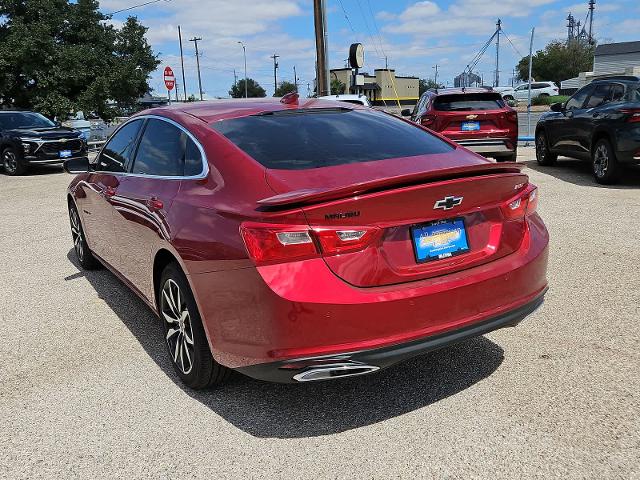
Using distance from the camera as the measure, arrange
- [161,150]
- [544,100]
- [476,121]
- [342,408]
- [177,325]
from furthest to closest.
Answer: [544,100] → [476,121] → [161,150] → [177,325] → [342,408]

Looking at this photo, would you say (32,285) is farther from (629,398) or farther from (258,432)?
(629,398)

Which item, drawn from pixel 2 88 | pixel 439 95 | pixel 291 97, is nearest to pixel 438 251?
pixel 291 97

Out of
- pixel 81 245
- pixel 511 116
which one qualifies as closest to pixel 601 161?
pixel 511 116

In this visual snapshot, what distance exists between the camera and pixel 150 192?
3.69 metres

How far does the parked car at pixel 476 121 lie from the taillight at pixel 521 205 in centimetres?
782

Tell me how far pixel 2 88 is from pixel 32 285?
62.4 ft

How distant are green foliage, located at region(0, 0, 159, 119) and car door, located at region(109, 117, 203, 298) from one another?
19286mm

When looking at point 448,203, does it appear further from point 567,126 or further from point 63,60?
point 63,60

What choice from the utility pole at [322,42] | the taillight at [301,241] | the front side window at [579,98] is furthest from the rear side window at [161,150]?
the utility pole at [322,42]

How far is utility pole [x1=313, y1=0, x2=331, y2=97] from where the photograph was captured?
64.8 feet

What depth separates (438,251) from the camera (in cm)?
284

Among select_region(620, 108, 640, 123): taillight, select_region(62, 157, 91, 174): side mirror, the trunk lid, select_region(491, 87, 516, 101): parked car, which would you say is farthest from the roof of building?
the trunk lid

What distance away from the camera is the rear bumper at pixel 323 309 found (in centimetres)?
262

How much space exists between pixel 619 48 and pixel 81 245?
6489cm
